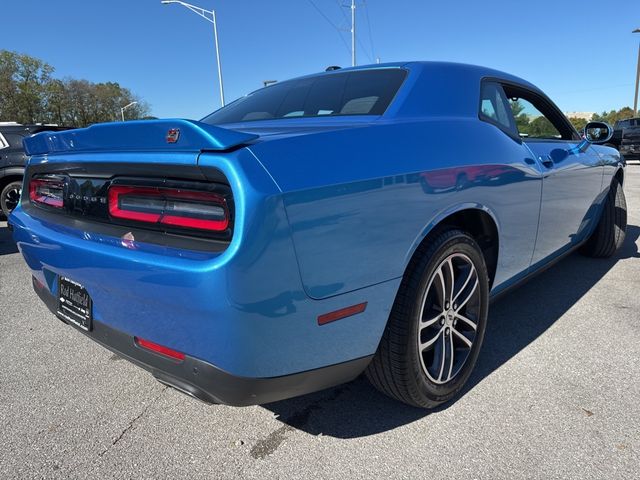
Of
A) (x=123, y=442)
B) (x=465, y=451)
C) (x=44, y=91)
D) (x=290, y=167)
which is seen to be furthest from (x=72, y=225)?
(x=44, y=91)

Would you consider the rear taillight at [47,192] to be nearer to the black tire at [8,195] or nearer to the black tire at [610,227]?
the black tire at [610,227]

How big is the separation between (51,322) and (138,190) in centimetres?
202

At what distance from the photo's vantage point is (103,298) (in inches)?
63.4

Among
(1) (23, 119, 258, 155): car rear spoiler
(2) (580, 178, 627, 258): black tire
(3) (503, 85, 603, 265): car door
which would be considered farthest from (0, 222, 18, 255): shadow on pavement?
(2) (580, 178, 627, 258): black tire

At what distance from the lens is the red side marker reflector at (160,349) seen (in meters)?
1.45

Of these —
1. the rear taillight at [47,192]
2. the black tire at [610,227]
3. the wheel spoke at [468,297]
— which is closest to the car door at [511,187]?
the wheel spoke at [468,297]

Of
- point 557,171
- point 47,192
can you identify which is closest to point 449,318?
point 557,171

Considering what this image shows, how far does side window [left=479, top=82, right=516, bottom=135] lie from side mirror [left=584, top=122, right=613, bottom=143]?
147 centimetres

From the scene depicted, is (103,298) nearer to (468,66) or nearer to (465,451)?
(465,451)

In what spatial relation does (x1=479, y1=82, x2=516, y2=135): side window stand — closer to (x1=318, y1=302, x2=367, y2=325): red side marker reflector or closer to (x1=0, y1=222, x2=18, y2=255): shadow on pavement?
(x1=318, y1=302, x2=367, y2=325): red side marker reflector

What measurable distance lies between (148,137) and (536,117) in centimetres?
287

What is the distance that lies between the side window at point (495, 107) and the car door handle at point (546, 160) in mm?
230

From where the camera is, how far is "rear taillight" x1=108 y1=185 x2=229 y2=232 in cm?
134

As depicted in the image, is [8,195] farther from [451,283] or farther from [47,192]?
[451,283]
